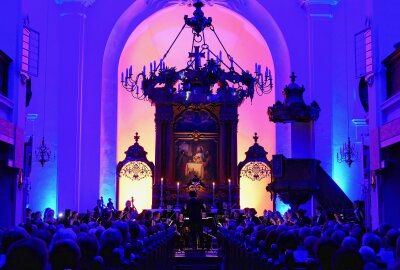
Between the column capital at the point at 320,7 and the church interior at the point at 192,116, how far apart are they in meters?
0.04

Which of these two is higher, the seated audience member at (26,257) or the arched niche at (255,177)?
the arched niche at (255,177)

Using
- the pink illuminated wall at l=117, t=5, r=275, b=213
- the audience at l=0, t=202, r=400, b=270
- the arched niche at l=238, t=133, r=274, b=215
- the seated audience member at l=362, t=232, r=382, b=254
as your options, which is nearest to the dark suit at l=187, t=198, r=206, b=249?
the audience at l=0, t=202, r=400, b=270

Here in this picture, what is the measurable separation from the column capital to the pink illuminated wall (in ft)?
8.53

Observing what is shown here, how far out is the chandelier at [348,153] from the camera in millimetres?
20625

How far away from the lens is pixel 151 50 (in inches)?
1025

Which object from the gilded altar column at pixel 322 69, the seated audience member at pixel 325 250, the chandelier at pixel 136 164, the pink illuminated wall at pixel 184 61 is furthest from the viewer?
the pink illuminated wall at pixel 184 61

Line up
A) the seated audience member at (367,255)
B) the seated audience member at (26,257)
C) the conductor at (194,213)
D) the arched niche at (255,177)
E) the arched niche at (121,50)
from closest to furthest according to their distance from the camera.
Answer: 1. the seated audience member at (26,257)
2. the seated audience member at (367,255)
3. the conductor at (194,213)
4. the arched niche at (121,50)
5. the arched niche at (255,177)

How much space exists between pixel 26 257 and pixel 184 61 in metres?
22.0

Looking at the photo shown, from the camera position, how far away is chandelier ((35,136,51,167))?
20.2 m

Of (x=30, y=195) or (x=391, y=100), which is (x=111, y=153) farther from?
(x=391, y=100)

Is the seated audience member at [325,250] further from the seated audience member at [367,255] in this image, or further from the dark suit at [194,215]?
the dark suit at [194,215]

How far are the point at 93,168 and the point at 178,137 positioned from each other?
361 cm

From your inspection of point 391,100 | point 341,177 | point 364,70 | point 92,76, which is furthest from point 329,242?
point 92,76

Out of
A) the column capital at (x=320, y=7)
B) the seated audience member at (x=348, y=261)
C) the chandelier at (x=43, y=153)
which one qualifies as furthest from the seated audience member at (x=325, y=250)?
the column capital at (x=320, y=7)
